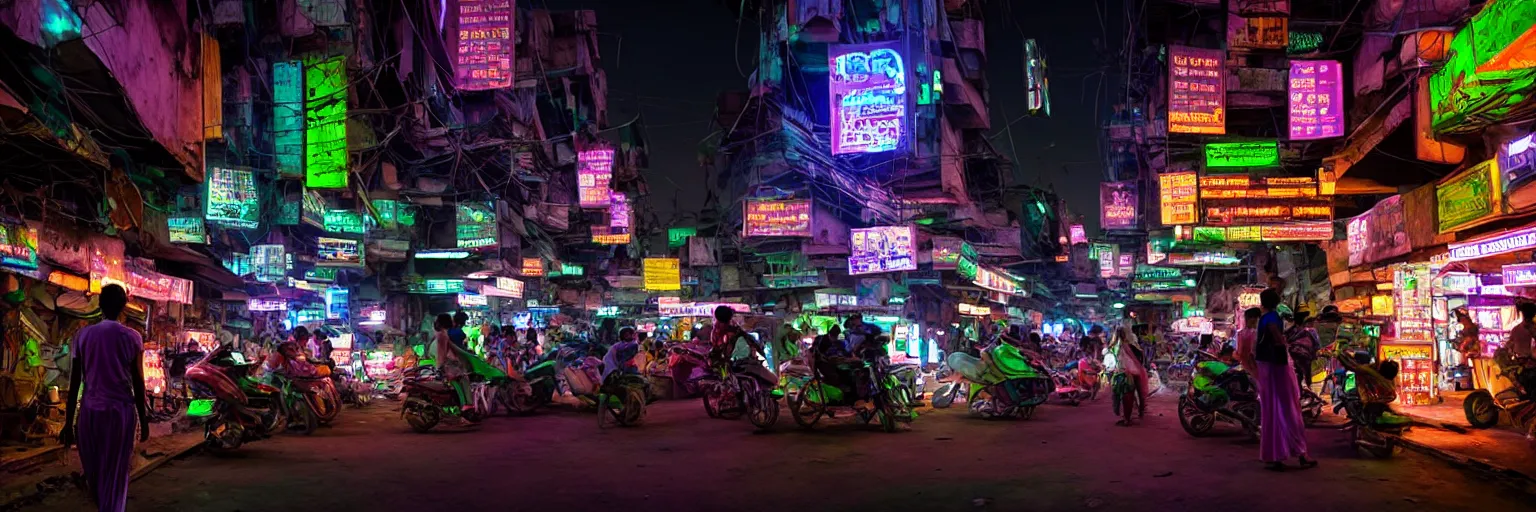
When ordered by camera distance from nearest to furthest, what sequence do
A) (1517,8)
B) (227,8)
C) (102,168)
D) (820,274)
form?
(1517,8) < (102,168) < (227,8) < (820,274)

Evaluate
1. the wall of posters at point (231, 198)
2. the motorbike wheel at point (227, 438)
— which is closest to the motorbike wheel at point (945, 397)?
the motorbike wheel at point (227, 438)

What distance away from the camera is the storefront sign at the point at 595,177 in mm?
32875

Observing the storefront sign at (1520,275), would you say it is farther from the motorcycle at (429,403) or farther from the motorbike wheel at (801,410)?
the motorcycle at (429,403)

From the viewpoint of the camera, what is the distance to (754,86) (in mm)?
39812

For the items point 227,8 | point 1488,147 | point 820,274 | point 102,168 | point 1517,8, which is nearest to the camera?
point 1517,8

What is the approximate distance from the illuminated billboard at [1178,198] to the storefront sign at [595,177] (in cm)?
1672

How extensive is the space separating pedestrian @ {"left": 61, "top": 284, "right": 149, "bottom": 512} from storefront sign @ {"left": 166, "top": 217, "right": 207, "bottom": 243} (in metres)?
10.4

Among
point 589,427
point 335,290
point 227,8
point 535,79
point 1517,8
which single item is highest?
point 535,79

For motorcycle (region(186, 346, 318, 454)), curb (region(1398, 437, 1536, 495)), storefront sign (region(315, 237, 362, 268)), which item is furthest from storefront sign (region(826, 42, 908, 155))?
motorcycle (region(186, 346, 318, 454))

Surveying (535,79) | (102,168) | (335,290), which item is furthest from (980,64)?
(102,168)

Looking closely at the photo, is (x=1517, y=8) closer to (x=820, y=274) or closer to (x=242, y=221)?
(x=242, y=221)

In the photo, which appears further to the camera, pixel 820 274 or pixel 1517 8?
pixel 820 274

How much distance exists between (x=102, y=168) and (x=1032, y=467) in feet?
34.1

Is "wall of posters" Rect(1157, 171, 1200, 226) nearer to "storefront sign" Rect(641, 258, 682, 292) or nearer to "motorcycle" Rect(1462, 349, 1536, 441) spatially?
"motorcycle" Rect(1462, 349, 1536, 441)
